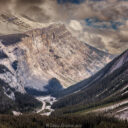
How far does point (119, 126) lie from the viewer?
555 ft

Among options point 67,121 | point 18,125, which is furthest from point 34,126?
point 67,121

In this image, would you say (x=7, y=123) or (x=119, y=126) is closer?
(x=119, y=126)

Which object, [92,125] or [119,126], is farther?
[92,125]

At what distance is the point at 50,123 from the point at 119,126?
2307 inches

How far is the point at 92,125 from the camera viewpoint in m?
190

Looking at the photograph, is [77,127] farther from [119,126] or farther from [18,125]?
[18,125]

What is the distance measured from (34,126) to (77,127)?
36145mm

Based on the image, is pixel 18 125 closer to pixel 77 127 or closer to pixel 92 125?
pixel 77 127

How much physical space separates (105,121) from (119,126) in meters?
20.8

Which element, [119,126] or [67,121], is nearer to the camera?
[119,126]

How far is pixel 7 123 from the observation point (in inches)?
7402

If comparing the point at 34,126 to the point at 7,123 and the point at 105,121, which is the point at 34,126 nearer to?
the point at 7,123

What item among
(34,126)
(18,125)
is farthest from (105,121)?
(18,125)

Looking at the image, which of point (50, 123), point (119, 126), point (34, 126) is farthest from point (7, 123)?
point (119, 126)
